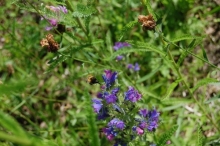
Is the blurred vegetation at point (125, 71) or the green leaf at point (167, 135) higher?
the blurred vegetation at point (125, 71)

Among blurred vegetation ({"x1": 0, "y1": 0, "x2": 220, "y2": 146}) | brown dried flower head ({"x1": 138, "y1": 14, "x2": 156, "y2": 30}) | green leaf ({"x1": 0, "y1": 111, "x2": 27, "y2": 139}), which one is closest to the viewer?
green leaf ({"x1": 0, "y1": 111, "x2": 27, "y2": 139})

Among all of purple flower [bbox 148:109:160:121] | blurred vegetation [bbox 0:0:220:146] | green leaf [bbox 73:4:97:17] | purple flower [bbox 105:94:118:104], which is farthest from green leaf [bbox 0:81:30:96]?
blurred vegetation [bbox 0:0:220:146]

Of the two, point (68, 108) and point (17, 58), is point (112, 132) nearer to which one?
point (68, 108)

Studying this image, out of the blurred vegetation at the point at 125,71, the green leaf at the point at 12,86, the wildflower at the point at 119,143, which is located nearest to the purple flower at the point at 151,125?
the wildflower at the point at 119,143

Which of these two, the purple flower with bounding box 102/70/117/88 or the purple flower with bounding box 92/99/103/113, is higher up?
the purple flower with bounding box 102/70/117/88

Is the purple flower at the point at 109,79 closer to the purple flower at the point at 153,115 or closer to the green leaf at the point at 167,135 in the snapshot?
the purple flower at the point at 153,115

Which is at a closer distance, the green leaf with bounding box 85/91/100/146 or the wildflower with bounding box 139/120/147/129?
the green leaf with bounding box 85/91/100/146

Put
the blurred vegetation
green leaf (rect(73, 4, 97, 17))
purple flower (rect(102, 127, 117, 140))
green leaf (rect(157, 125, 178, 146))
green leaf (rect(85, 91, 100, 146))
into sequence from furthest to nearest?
the blurred vegetation, purple flower (rect(102, 127, 117, 140)), green leaf (rect(73, 4, 97, 17)), green leaf (rect(157, 125, 178, 146)), green leaf (rect(85, 91, 100, 146))

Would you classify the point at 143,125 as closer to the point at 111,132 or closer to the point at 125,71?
the point at 111,132

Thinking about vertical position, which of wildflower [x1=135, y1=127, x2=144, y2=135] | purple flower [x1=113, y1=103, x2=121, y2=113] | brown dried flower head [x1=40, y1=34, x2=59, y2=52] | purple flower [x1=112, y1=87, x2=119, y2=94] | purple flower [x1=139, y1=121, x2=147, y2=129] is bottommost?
wildflower [x1=135, y1=127, x2=144, y2=135]

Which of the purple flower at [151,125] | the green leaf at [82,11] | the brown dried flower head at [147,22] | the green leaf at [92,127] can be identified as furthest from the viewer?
the purple flower at [151,125]

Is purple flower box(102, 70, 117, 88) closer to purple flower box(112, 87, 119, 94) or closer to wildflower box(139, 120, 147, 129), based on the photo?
purple flower box(112, 87, 119, 94)

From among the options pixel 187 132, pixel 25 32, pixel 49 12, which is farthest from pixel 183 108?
pixel 25 32
